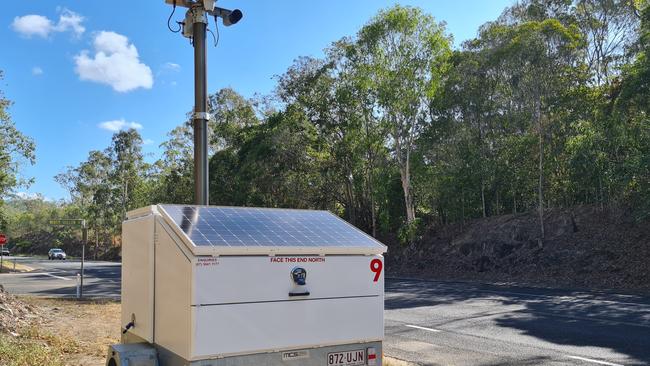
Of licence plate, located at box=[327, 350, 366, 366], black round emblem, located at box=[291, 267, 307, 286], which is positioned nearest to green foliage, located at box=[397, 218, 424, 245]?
licence plate, located at box=[327, 350, 366, 366]

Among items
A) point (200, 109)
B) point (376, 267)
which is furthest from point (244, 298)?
point (200, 109)

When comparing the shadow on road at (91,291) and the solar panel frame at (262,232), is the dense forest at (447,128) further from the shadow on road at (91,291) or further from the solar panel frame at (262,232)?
the solar panel frame at (262,232)

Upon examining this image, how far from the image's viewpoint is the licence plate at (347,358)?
4482 mm

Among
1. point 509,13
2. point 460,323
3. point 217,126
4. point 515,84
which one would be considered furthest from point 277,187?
point 460,323

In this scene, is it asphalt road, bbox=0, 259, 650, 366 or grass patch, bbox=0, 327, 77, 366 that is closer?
grass patch, bbox=0, 327, 77, 366

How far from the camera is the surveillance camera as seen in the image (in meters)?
7.54

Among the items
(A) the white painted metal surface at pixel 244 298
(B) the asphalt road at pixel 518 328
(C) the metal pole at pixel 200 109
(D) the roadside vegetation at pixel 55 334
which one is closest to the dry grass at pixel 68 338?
(D) the roadside vegetation at pixel 55 334

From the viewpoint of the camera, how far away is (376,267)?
4750 mm

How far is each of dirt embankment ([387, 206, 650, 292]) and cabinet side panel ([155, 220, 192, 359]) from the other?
18.5m

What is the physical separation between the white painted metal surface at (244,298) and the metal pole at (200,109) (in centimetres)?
195

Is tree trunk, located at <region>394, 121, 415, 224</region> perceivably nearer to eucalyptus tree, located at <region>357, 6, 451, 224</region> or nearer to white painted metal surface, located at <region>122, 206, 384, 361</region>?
eucalyptus tree, located at <region>357, 6, 451, 224</region>

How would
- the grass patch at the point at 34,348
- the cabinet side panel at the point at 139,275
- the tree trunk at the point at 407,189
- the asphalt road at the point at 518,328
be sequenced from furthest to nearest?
the tree trunk at the point at 407,189 < the asphalt road at the point at 518,328 < the grass patch at the point at 34,348 < the cabinet side panel at the point at 139,275

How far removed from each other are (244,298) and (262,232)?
0.71 m

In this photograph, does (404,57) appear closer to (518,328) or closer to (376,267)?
(518,328)
